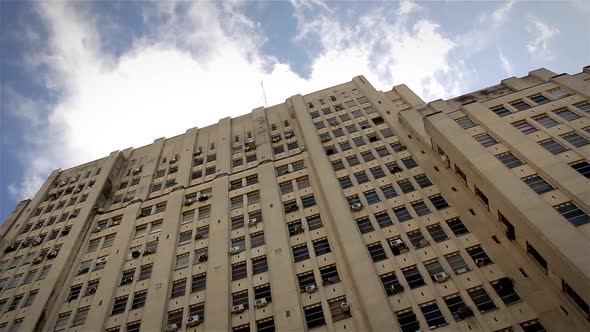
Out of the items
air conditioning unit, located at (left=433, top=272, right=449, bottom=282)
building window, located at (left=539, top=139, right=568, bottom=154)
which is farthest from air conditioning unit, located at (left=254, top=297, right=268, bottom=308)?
building window, located at (left=539, top=139, right=568, bottom=154)

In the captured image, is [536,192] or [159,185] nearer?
[536,192]

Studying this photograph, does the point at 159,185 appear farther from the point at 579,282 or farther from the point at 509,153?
the point at 579,282

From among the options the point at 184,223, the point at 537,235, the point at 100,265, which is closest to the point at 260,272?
the point at 184,223

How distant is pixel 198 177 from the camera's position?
43.8 m

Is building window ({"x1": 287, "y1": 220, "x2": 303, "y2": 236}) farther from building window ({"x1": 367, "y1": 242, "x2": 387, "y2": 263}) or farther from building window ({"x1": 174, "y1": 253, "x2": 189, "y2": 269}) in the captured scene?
building window ({"x1": 174, "y1": 253, "x2": 189, "y2": 269})

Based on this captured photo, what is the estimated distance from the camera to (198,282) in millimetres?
30609

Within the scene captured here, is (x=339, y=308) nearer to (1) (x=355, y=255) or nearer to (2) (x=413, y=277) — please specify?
(1) (x=355, y=255)

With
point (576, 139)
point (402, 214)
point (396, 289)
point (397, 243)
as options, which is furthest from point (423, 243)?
point (576, 139)

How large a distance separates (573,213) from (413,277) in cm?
937

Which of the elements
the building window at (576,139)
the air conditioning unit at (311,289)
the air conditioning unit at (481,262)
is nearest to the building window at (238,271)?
the air conditioning unit at (311,289)

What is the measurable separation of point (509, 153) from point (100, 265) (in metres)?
31.5

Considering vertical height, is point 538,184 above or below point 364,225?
below

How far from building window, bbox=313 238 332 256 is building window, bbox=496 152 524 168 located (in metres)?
12.8

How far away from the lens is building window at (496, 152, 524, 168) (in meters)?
27.9
